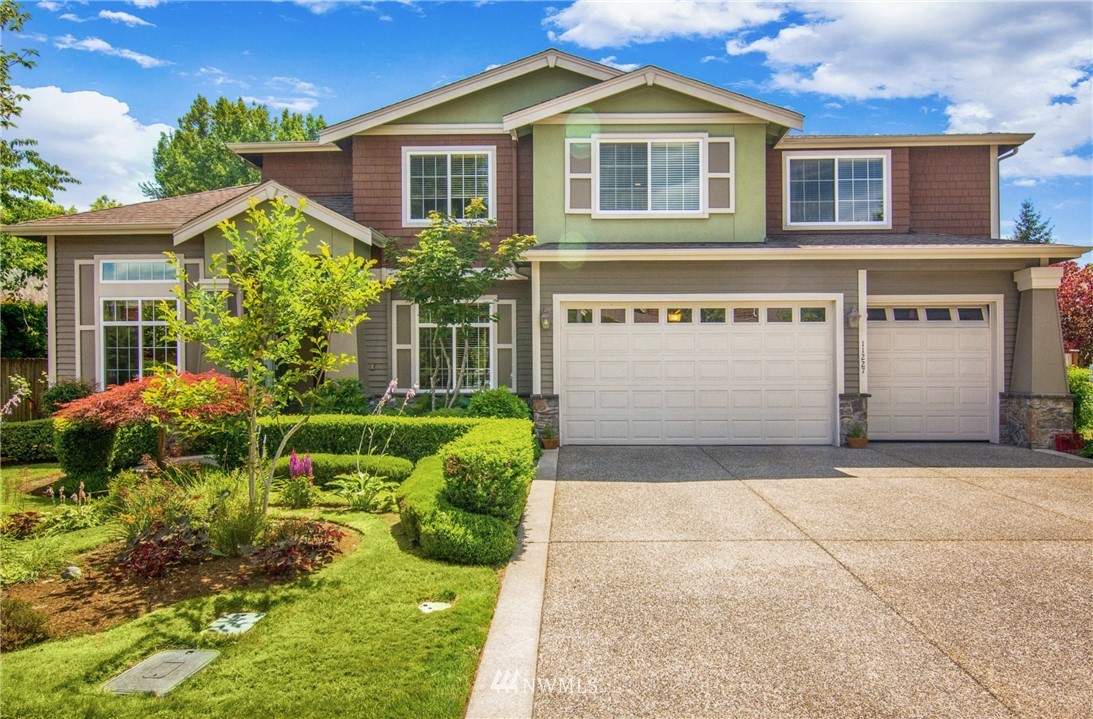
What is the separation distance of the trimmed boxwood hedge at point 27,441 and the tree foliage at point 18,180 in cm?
415

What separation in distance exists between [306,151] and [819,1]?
1072 centimetres

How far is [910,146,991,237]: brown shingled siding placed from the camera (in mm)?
13602

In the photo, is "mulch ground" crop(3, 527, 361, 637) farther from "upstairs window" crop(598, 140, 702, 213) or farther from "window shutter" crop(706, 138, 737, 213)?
"window shutter" crop(706, 138, 737, 213)

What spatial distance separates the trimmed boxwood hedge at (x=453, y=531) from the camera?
199 inches

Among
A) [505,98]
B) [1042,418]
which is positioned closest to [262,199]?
[505,98]

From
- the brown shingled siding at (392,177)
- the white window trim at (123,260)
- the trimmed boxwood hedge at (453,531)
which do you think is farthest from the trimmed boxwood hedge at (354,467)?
the white window trim at (123,260)

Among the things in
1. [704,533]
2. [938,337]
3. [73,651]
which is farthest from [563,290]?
[73,651]

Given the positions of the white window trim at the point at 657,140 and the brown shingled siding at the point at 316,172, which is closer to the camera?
the white window trim at the point at 657,140

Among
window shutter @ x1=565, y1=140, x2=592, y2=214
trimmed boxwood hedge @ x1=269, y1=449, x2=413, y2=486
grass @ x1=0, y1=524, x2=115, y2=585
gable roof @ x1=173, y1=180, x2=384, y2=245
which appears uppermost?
window shutter @ x1=565, y1=140, x2=592, y2=214

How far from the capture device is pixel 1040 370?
10891 millimetres

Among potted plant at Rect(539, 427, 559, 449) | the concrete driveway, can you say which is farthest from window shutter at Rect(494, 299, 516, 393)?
the concrete driveway

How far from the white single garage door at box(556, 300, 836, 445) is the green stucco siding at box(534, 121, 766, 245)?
1.58m

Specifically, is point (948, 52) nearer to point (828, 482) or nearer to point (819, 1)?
point (819, 1)

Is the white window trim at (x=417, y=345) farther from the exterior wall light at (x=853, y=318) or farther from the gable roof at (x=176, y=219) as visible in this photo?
the exterior wall light at (x=853, y=318)
